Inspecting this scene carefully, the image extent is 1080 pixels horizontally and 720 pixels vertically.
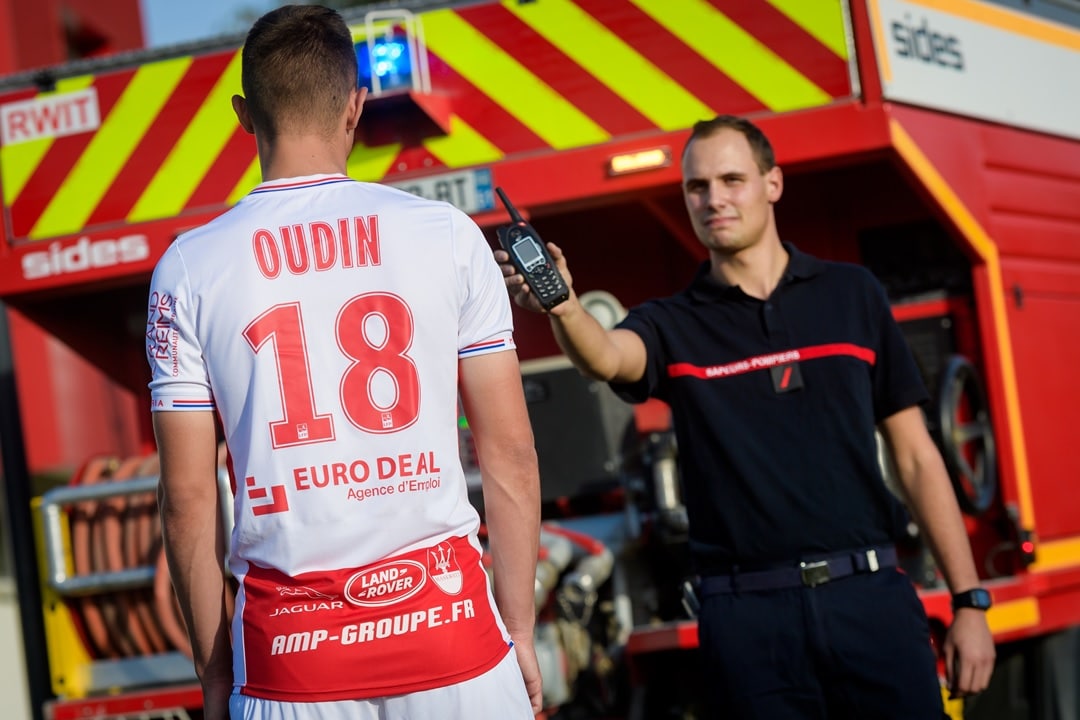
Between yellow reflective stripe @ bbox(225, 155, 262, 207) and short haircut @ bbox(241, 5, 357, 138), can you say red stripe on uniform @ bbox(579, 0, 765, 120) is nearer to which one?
yellow reflective stripe @ bbox(225, 155, 262, 207)

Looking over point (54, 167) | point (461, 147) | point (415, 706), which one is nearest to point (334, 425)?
point (415, 706)

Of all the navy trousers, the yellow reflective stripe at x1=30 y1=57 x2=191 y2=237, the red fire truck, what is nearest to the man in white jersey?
the navy trousers

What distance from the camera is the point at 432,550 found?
1967mm

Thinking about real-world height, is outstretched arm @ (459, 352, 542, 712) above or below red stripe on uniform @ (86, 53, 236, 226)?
below

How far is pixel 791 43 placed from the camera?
3.87 m

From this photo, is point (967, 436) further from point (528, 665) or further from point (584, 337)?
point (528, 665)

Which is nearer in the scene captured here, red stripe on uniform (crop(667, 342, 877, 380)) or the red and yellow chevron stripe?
red stripe on uniform (crop(667, 342, 877, 380))

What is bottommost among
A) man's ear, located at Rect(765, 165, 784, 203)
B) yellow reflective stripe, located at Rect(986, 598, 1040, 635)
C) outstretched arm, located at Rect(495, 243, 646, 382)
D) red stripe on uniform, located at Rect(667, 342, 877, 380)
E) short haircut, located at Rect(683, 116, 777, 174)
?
yellow reflective stripe, located at Rect(986, 598, 1040, 635)

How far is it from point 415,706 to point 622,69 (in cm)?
243

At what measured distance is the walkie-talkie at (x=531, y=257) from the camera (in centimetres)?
264

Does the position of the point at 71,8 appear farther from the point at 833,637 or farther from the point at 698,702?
the point at 833,637

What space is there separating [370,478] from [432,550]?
14 cm

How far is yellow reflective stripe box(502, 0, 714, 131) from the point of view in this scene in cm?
394

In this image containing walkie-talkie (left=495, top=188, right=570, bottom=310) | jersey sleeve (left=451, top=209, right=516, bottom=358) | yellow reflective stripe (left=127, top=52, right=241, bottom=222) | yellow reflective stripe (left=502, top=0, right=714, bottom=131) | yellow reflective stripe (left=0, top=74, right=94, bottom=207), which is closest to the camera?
jersey sleeve (left=451, top=209, right=516, bottom=358)
